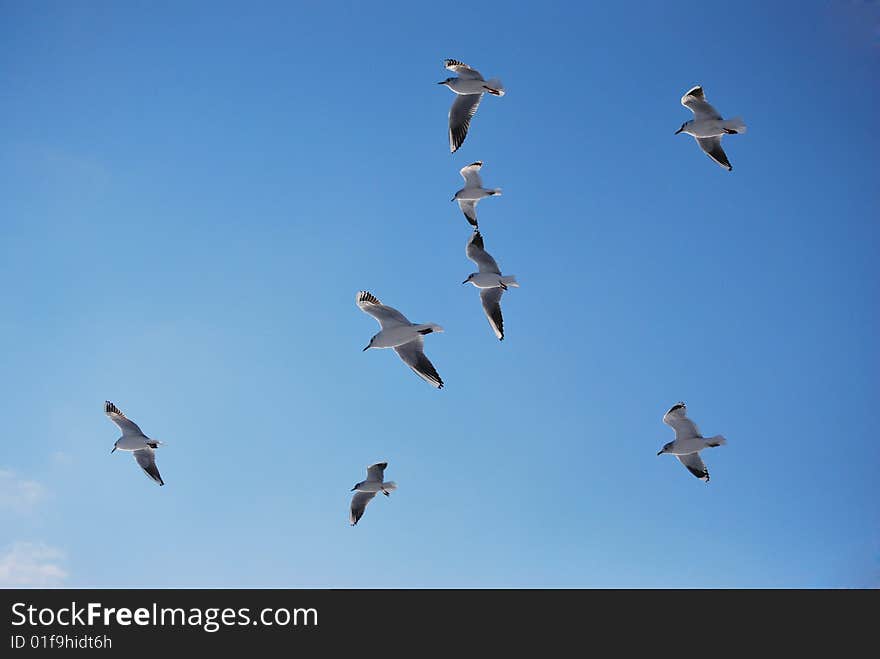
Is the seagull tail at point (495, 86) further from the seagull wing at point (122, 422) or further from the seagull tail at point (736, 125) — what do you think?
the seagull wing at point (122, 422)

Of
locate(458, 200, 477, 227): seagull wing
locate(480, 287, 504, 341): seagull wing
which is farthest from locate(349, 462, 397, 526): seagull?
locate(458, 200, 477, 227): seagull wing

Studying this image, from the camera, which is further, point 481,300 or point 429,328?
point 481,300

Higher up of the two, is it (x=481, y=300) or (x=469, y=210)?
(x=469, y=210)

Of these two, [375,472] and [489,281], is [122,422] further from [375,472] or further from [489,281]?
[489,281]

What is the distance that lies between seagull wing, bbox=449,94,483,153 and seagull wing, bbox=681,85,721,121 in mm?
4813

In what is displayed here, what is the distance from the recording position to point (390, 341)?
54.5 ft

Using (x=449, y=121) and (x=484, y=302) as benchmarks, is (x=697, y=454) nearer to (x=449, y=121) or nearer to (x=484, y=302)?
(x=484, y=302)

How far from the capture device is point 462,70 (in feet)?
61.2

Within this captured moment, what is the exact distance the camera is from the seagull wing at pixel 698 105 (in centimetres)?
1767

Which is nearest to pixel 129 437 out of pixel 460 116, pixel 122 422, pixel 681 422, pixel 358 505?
pixel 122 422

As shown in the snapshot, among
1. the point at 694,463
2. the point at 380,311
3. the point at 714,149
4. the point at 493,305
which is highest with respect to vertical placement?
the point at 714,149

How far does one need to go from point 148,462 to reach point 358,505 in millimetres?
5510
